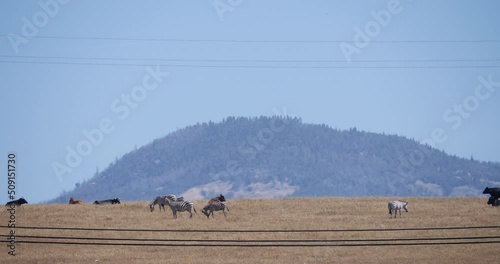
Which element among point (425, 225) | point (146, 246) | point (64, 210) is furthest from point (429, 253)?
point (64, 210)

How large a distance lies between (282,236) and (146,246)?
25.6ft

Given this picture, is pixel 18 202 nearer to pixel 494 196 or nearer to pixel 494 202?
pixel 494 202

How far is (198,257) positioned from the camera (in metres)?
40.1

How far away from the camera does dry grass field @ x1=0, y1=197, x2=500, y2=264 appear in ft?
130

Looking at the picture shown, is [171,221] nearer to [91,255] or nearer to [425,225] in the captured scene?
[91,255]

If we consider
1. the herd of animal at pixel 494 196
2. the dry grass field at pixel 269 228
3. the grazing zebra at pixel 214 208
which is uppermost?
the herd of animal at pixel 494 196

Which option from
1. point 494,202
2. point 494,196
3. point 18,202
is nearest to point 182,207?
point 18,202

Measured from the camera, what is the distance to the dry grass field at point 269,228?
3962 cm

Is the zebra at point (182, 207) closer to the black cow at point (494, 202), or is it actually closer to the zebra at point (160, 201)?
the zebra at point (160, 201)

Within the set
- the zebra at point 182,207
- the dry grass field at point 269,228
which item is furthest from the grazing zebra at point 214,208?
the zebra at point 182,207

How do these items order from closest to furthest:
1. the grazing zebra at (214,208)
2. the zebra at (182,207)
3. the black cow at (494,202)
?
the grazing zebra at (214,208), the zebra at (182,207), the black cow at (494,202)

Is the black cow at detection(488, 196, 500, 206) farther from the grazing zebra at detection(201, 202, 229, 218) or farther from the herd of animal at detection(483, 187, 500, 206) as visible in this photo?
the grazing zebra at detection(201, 202, 229, 218)

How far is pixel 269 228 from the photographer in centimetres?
4784

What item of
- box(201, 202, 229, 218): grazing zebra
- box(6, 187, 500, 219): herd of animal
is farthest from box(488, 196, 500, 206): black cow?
box(201, 202, 229, 218): grazing zebra
